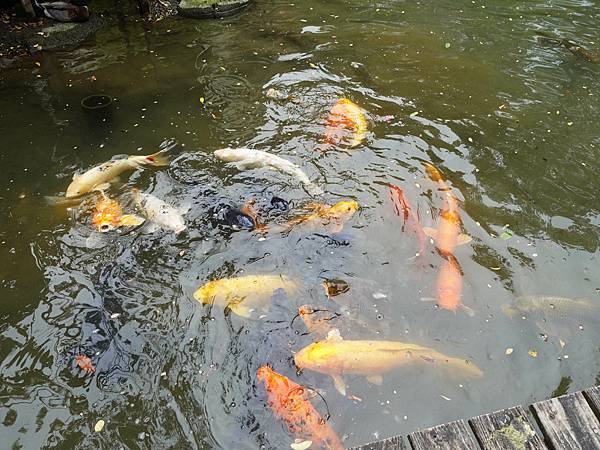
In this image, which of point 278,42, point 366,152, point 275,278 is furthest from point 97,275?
point 278,42

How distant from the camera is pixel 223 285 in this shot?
4941 millimetres

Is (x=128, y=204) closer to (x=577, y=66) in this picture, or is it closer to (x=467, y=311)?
(x=467, y=311)

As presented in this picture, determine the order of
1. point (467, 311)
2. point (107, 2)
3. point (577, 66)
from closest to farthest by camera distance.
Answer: point (467, 311) < point (577, 66) < point (107, 2)

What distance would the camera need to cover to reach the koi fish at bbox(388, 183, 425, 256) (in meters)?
5.55

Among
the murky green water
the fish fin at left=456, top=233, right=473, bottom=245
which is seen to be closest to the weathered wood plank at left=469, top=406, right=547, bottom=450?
the murky green water

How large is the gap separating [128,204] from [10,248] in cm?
141

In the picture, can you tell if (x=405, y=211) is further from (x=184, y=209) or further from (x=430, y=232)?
(x=184, y=209)

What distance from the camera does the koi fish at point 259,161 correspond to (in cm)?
635

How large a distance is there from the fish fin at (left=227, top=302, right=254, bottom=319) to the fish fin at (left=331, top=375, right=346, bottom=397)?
1077 mm

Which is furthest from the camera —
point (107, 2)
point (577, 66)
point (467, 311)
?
point (107, 2)

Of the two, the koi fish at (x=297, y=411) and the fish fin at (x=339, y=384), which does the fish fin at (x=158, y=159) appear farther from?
the fish fin at (x=339, y=384)

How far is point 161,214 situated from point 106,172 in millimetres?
1265

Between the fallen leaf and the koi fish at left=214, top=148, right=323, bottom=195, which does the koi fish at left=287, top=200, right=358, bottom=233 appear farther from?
the fallen leaf

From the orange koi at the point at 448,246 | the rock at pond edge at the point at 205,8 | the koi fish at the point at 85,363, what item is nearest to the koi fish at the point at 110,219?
the koi fish at the point at 85,363
